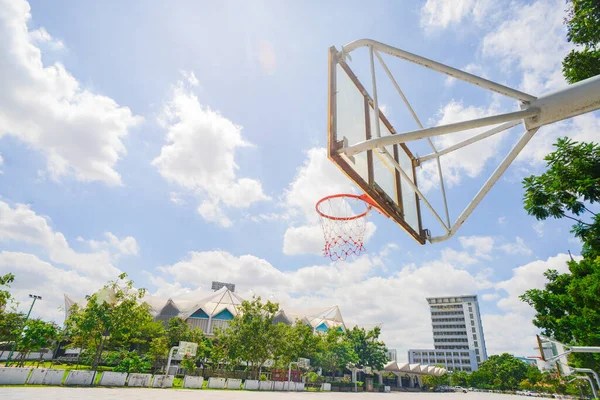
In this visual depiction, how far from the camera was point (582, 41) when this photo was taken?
10.2m

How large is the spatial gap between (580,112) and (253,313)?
3588cm

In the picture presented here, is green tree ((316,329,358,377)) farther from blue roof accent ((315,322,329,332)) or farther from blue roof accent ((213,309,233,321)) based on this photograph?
blue roof accent ((315,322,329,332))

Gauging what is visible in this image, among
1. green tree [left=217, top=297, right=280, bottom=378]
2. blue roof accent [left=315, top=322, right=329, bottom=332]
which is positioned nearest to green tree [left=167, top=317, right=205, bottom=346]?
green tree [left=217, top=297, right=280, bottom=378]

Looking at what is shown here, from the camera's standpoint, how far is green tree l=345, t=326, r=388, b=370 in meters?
47.0

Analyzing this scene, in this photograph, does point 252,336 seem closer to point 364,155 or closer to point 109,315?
point 109,315

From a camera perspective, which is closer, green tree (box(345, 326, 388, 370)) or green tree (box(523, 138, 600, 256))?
green tree (box(523, 138, 600, 256))

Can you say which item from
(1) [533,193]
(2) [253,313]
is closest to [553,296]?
(1) [533,193]

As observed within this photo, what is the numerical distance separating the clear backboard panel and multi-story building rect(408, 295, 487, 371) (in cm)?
13115

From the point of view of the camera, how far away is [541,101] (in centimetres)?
367

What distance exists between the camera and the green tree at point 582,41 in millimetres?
9445

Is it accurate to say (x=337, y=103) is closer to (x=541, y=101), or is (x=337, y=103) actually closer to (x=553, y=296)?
(x=541, y=101)

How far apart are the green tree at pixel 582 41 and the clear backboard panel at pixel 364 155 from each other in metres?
7.67

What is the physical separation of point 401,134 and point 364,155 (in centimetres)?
193

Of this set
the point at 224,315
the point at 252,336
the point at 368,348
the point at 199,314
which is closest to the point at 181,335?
the point at 252,336
